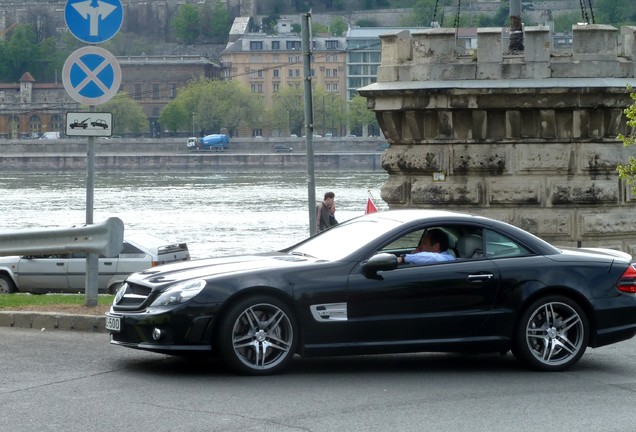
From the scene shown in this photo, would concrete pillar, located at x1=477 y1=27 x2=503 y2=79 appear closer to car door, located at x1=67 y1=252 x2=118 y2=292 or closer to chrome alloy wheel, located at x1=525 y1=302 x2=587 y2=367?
chrome alloy wheel, located at x1=525 y1=302 x2=587 y2=367

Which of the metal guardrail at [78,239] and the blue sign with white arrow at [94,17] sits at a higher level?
the blue sign with white arrow at [94,17]

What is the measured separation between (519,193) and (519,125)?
2.76ft

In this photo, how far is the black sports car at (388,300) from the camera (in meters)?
9.36

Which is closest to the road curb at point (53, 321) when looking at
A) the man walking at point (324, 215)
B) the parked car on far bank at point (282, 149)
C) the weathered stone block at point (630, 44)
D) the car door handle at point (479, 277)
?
the car door handle at point (479, 277)

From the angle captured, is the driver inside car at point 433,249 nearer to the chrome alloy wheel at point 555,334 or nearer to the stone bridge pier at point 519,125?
the chrome alloy wheel at point 555,334

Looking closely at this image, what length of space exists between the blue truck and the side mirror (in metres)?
135

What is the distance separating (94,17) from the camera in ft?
41.4

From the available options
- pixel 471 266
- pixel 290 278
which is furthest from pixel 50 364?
pixel 471 266

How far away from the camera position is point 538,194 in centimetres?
1775

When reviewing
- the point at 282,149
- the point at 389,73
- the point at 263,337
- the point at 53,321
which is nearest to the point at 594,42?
the point at 389,73

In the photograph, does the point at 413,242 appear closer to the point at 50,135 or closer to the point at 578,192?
the point at 578,192

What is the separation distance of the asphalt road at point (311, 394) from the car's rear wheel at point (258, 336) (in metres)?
0.11

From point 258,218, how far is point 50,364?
51.2 metres

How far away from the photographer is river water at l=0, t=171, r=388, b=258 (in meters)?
50.0
